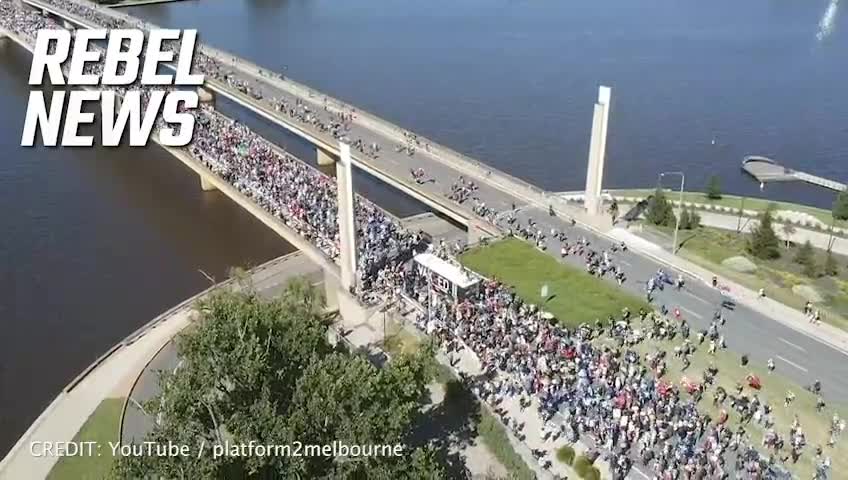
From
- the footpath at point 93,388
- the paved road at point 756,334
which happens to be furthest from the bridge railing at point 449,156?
the footpath at point 93,388

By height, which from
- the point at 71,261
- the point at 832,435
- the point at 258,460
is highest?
the point at 258,460

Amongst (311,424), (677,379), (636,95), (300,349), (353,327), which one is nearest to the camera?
(311,424)

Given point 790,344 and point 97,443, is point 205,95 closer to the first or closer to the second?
point 97,443

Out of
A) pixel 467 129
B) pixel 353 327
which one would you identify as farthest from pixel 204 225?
pixel 467 129

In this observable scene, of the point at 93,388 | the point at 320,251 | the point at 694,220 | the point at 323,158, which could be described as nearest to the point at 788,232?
the point at 694,220

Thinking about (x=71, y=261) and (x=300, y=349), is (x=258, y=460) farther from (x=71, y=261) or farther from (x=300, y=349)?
(x=71, y=261)

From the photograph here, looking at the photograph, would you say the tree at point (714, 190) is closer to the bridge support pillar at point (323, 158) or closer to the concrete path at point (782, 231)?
the concrete path at point (782, 231)
